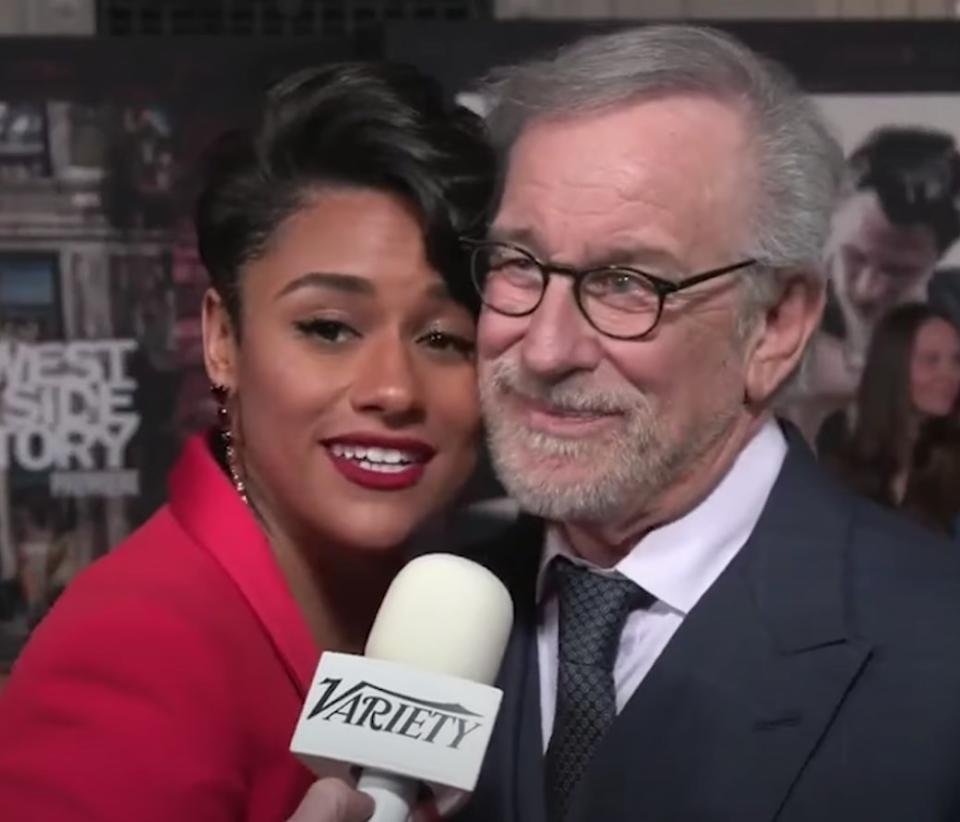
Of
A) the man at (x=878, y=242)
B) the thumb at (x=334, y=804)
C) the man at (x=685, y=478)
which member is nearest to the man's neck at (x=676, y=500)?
the man at (x=685, y=478)

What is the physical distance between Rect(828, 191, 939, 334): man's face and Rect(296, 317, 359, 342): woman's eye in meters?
0.66

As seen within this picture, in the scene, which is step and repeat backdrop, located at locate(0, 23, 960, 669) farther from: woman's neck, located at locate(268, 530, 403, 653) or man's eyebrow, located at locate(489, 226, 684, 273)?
man's eyebrow, located at locate(489, 226, 684, 273)

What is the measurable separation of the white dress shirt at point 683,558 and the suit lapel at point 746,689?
0.02 metres

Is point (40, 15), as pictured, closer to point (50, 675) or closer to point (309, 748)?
point (50, 675)

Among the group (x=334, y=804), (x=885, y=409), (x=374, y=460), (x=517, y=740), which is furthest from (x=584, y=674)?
(x=885, y=409)

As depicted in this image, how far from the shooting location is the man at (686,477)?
3.06ft

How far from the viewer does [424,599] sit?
0.86 metres

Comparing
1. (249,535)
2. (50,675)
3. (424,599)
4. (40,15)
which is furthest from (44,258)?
(424,599)

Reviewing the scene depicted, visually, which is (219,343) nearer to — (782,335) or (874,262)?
(782,335)

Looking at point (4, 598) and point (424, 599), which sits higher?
point (424, 599)

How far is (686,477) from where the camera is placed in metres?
1.03

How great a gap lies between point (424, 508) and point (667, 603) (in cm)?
18

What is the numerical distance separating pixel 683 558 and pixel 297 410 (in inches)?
10.7

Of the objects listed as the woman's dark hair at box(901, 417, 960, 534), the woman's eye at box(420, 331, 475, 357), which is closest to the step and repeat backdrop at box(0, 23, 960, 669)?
the woman's dark hair at box(901, 417, 960, 534)
